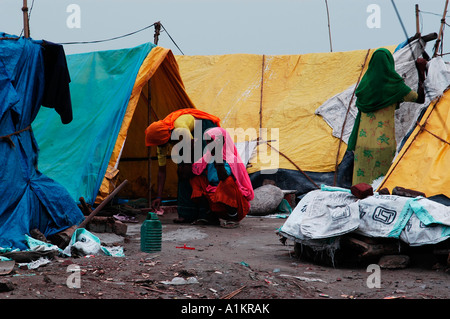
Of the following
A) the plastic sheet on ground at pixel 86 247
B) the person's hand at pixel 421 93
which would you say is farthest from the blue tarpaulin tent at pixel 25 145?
the person's hand at pixel 421 93

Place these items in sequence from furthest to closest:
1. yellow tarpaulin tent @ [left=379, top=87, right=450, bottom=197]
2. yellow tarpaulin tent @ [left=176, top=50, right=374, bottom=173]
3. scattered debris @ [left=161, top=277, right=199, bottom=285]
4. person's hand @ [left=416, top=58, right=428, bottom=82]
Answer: yellow tarpaulin tent @ [left=176, top=50, right=374, bottom=173] → person's hand @ [left=416, top=58, right=428, bottom=82] → yellow tarpaulin tent @ [left=379, top=87, right=450, bottom=197] → scattered debris @ [left=161, top=277, right=199, bottom=285]

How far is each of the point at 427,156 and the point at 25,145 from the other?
11.8 feet

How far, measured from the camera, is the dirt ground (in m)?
2.96

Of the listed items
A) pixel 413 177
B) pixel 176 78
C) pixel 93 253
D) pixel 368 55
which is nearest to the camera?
pixel 93 253

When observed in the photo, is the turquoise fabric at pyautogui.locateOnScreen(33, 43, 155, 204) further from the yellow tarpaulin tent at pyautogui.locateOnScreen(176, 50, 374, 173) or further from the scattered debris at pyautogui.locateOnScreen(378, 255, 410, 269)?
the scattered debris at pyautogui.locateOnScreen(378, 255, 410, 269)

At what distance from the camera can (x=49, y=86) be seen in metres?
4.66

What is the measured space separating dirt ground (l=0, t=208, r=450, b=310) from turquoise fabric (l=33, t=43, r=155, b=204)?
1847mm

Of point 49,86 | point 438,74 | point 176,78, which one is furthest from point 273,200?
point 49,86

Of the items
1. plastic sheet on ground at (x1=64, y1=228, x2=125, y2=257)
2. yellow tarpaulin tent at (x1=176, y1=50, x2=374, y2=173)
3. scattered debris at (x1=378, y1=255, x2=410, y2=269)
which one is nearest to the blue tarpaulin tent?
plastic sheet on ground at (x1=64, y1=228, x2=125, y2=257)

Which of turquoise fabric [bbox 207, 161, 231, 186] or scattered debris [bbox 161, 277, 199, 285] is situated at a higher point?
turquoise fabric [bbox 207, 161, 231, 186]

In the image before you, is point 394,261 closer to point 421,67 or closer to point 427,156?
point 427,156

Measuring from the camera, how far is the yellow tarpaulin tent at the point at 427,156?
17.2 feet

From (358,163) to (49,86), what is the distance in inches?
127

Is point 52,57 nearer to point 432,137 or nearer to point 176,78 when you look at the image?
point 176,78
